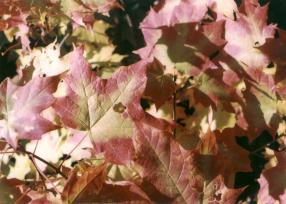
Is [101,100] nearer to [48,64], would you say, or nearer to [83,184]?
[83,184]

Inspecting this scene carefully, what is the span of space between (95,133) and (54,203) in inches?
6.2

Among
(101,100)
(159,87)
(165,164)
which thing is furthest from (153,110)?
(165,164)

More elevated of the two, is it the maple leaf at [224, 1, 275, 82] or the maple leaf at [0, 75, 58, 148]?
the maple leaf at [0, 75, 58, 148]

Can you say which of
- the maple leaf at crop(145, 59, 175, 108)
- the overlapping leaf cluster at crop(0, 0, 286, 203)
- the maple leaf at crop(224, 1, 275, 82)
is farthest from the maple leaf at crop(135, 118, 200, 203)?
the maple leaf at crop(224, 1, 275, 82)

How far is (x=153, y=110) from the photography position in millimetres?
1154

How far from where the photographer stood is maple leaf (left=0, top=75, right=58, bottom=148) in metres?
0.79

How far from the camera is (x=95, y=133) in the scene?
0.82 meters

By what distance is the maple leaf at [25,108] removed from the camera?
0.79m

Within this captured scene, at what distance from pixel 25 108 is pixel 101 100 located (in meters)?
0.13

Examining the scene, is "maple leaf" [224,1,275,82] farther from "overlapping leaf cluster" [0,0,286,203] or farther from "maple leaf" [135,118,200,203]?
Answer: "maple leaf" [135,118,200,203]

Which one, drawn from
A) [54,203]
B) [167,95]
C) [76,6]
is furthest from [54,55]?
[54,203]

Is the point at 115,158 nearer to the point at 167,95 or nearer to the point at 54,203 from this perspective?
the point at 54,203

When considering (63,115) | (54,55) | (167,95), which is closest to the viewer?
(63,115)

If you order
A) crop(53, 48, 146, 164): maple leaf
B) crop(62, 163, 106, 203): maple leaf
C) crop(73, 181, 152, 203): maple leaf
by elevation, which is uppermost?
crop(53, 48, 146, 164): maple leaf
